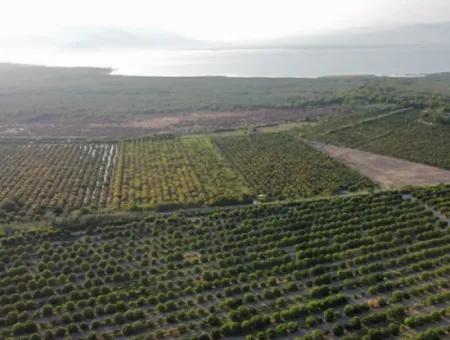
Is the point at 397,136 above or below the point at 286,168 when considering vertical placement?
above

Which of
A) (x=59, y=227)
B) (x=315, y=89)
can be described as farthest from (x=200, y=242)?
(x=315, y=89)

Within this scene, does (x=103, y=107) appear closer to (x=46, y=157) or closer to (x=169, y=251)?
(x=46, y=157)

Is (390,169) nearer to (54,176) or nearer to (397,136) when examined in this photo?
(397,136)

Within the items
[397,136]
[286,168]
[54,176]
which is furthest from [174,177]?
[397,136]

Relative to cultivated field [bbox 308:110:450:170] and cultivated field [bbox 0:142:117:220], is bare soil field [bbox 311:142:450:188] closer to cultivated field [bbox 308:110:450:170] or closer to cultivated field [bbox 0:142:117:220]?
cultivated field [bbox 308:110:450:170]

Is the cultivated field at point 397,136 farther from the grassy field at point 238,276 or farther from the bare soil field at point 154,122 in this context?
the grassy field at point 238,276

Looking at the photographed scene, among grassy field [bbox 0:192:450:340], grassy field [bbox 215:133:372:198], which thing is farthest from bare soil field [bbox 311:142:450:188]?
grassy field [bbox 0:192:450:340]
